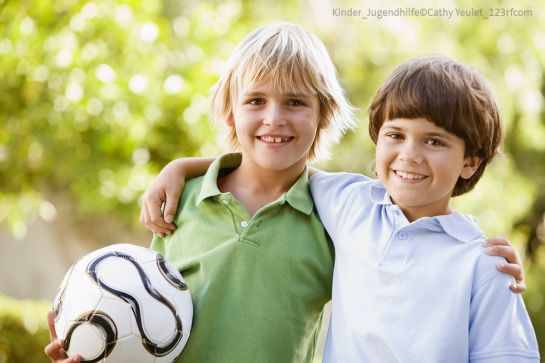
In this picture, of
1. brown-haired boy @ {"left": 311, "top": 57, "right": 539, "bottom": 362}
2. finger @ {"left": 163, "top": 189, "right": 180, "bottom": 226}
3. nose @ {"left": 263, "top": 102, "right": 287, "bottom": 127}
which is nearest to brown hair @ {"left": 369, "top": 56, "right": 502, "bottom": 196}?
brown-haired boy @ {"left": 311, "top": 57, "right": 539, "bottom": 362}

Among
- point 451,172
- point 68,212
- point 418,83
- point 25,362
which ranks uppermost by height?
point 418,83

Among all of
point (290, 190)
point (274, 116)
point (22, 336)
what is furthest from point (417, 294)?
point (22, 336)

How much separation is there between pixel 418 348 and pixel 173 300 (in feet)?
2.75

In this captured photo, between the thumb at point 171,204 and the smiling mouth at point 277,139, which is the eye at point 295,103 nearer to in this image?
the smiling mouth at point 277,139

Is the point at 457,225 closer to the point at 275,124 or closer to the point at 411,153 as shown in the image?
the point at 411,153

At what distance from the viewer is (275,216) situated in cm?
295

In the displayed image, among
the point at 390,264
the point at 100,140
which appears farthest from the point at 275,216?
the point at 100,140

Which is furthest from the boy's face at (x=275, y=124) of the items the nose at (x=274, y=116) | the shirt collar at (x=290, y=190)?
the shirt collar at (x=290, y=190)

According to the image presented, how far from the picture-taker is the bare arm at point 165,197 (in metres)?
3.09

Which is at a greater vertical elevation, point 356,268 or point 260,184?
point 260,184

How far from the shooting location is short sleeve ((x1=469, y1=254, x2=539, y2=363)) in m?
2.29

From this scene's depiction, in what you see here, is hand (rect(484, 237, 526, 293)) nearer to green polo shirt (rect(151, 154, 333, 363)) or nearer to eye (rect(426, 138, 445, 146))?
eye (rect(426, 138, 445, 146))

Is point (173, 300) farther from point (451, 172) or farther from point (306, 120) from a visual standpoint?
point (451, 172)

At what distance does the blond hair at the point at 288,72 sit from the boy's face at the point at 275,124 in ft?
0.12
